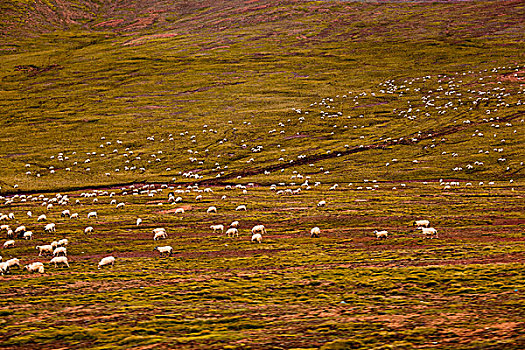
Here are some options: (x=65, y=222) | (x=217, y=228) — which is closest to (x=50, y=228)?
(x=65, y=222)

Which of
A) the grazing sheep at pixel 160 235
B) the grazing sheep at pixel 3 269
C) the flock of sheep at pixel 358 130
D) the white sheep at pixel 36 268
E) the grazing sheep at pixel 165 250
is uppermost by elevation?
the grazing sheep at pixel 3 269

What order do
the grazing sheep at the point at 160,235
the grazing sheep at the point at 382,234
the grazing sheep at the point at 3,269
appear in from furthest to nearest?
the grazing sheep at the point at 160,235
the grazing sheep at the point at 382,234
the grazing sheep at the point at 3,269

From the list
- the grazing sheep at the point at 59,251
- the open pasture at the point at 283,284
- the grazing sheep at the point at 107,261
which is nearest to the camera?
the open pasture at the point at 283,284

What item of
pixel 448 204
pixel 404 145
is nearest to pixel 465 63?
pixel 404 145

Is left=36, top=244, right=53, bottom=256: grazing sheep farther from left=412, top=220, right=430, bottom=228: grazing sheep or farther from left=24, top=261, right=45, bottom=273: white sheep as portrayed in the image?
left=412, top=220, right=430, bottom=228: grazing sheep

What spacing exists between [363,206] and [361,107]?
7206cm

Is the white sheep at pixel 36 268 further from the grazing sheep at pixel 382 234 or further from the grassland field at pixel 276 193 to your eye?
the grazing sheep at pixel 382 234

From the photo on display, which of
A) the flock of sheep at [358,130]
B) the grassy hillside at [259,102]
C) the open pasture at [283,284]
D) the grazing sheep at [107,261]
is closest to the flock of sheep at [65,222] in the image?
the grazing sheep at [107,261]

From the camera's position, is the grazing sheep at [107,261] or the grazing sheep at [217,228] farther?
the grazing sheep at [217,228]

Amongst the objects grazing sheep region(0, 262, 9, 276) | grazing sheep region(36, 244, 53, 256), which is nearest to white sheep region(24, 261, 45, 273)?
grazing sheep region(0, 262, 9, 276)

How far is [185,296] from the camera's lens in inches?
915

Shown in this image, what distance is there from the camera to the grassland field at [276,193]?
19688 mm

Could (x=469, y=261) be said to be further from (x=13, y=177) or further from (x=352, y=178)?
(x=13, y=177)

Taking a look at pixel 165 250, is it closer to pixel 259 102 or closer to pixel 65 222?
pixel 65 222
